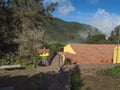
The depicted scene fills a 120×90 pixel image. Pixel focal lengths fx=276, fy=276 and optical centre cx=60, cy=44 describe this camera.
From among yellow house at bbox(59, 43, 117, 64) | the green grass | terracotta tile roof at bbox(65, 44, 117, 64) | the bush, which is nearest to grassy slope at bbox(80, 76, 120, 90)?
the bush

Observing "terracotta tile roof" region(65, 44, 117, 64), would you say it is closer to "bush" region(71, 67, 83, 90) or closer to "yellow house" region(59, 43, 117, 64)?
"yellow house" region(59, 43, 117, 64)

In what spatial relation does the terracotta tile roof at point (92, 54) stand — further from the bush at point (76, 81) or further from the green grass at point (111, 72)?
the bush at point (76, 81)

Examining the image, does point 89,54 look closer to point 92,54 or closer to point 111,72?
point 92,54

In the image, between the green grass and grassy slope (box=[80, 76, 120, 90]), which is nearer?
grassy slope (box=[80, 76, 120, 90])

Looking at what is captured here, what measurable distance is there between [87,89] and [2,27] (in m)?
9.52

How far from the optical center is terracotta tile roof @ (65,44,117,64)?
3625cm

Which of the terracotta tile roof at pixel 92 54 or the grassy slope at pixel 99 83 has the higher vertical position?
the terracotta tile roof at pixel 92 54

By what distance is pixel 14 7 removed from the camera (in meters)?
12.6

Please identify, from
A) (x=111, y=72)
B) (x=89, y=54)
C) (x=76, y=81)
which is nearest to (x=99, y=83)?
(x=76, y=81)

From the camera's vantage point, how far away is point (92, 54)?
3772cm

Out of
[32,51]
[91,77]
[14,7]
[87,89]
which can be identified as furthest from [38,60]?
[14,7]

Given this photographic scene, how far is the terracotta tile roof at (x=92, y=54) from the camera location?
3625 centimetres

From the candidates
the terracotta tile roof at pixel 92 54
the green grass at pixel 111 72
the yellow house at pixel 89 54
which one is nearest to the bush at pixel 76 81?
the green grass at pixel 111 72

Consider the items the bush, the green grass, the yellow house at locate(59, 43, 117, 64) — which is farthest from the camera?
the yellow house at locate(59, 43, 117, 64)
